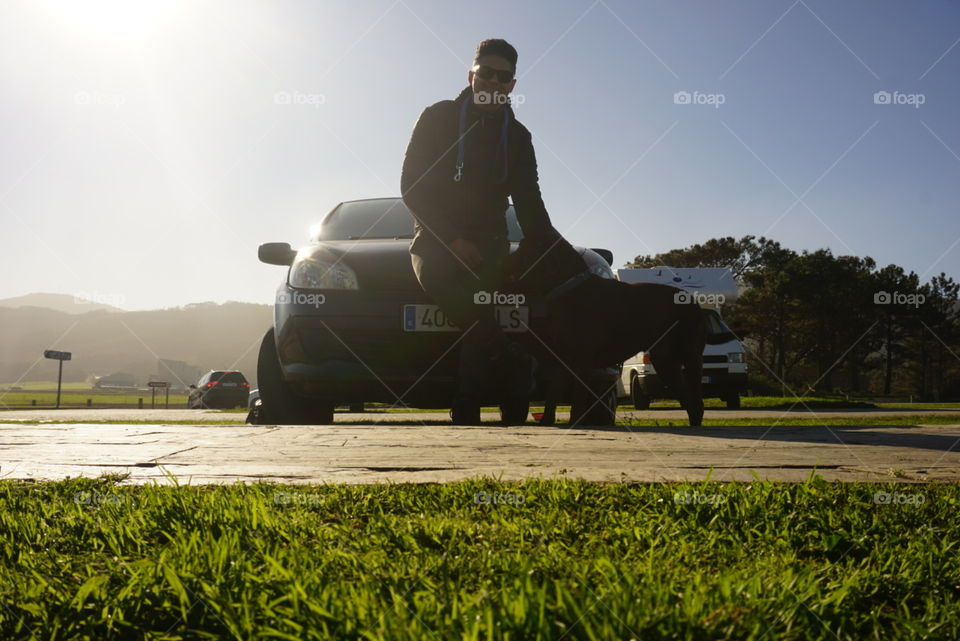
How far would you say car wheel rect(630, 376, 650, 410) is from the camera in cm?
1633

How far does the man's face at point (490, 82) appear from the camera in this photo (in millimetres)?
4406

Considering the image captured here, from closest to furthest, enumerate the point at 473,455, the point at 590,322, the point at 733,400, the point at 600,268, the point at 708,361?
the point at 473,455 → the point at 590,322 → the point at 600,268 → the point at 733,400 → the point at 708,361

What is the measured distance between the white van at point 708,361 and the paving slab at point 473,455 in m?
10.2

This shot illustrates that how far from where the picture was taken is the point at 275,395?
18.2 ft

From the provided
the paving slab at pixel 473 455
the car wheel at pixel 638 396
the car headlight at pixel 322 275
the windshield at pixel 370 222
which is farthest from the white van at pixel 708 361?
the paving slab at pixel 473 455

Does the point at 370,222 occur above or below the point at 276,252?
above

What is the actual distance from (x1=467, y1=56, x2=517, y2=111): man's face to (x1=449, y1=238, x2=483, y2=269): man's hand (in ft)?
3.08

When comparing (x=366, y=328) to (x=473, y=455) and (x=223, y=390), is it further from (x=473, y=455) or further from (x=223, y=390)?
(x=223, y=390)

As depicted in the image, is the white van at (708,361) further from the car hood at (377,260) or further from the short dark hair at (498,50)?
the short dark hair at (498,50)

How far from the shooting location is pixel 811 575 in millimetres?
1290

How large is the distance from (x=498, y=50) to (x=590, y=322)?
1879mm

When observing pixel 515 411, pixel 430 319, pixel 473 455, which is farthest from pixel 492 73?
pixel 473 455

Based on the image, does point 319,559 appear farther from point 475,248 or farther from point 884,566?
point 475,248

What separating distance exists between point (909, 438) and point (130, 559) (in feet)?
13.0
